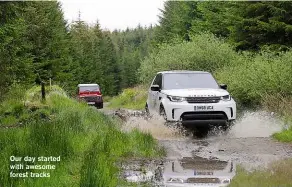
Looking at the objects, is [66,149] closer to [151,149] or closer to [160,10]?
[151,149]

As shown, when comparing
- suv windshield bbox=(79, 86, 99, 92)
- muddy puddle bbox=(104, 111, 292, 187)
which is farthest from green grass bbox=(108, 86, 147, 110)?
muddy puddle bbox=(104, 111, 292, 187)

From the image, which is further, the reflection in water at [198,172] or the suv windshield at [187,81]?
the suv windshield at [187,81]

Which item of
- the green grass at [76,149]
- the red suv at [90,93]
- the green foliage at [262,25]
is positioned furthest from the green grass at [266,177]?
the red suv at [90,93]

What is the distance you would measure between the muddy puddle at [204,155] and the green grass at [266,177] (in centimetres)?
15

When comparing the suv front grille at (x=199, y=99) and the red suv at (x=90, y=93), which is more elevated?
the suv front grille at (x=199, y=99)

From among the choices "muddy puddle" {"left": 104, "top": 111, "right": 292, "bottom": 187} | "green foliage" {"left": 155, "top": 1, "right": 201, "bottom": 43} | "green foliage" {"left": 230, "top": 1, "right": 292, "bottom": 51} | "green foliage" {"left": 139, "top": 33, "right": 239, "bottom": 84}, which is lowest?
"muddy puddle" {"left": 104, "top": 111, "right": 292, "bottom": 187}

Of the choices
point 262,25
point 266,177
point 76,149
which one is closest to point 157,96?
point 76,149

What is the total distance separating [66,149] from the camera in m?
7.63

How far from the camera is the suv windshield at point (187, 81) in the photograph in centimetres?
1238

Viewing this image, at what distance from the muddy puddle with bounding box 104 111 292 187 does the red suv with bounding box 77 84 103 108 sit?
17234 mm

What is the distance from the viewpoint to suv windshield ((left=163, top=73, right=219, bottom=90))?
1238 centimetres

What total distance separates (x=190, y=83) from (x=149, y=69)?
20558 mm

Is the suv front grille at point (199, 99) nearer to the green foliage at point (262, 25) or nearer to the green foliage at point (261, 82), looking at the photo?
the green foliage at point (261, 82)

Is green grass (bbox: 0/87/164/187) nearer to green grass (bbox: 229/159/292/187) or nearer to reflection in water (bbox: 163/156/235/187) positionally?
reflection in water (bbox: 163/156/235/187)
